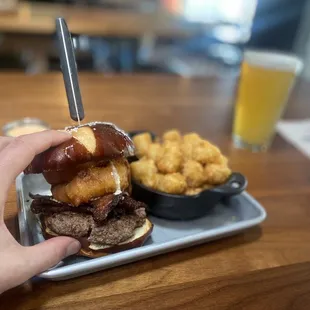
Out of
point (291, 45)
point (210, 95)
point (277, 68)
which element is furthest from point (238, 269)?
point (291, 45)

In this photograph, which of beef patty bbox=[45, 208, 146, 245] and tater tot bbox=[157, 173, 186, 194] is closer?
beef patty bbox=[45, 208, 146, 245]

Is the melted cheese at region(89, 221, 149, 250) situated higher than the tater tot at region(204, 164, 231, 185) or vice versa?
the tater tot at region(204, 164, 231, 185)

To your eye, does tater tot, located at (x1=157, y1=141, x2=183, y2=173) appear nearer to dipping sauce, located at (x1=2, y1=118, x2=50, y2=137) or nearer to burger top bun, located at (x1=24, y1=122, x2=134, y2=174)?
burger top bun, located at (x1=24, y1=122, x2=134, y2=174)

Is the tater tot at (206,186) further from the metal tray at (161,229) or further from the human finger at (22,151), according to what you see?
the human finger at (22,151)

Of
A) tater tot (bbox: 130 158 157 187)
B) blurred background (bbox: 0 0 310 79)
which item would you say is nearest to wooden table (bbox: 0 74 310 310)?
tater tot (bbox: 130 158 157 187)

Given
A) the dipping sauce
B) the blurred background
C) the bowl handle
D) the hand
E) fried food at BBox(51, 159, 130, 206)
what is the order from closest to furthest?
the hand → fried food at BBox(51, 159, 130, 206) → the bowl handle → the dipping sauce → the blurred background

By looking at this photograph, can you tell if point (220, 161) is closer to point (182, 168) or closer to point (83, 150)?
point (182, 168)
